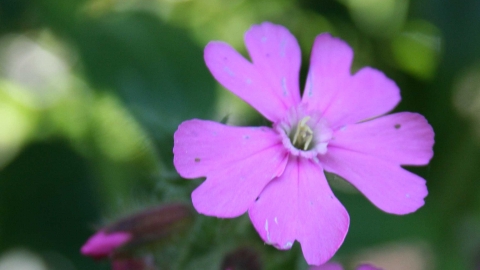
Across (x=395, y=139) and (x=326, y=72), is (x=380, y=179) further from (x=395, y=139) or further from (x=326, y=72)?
(x=326, y=72)

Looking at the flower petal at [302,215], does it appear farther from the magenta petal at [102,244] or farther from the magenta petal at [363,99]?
Result: the magenta petal at [102,244]

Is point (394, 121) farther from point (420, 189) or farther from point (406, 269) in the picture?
point (406, 269)

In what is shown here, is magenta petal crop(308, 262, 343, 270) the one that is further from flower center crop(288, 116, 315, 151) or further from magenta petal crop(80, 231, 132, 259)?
magenta petal crop(80, 231, 132, 259)

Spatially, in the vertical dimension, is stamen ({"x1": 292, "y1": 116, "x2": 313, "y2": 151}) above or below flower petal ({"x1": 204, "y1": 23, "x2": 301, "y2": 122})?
below

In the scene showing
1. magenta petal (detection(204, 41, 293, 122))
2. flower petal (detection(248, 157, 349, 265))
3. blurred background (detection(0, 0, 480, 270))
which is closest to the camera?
flower petal (detection(248, 157, 349, 265))

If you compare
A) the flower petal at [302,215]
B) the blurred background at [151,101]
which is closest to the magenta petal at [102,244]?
the blurred background at [151,101]

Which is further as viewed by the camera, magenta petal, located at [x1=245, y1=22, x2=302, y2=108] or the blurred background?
the blurred background

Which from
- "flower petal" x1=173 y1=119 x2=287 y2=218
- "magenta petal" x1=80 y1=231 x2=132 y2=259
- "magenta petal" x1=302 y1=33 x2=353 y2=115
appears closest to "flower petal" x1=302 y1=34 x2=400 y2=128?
"magenta petal" x1=302 y1=33 x2=353 y2=115
